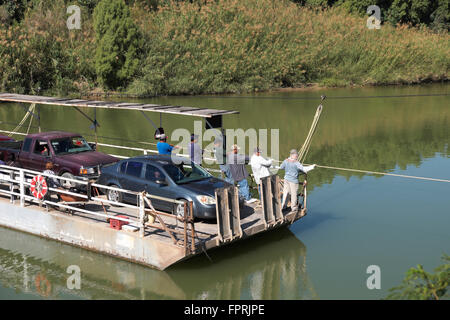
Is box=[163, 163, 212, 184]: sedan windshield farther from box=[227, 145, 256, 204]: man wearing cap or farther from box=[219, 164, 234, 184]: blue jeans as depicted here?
box=[219, 164, 234, 184]: blue jeans

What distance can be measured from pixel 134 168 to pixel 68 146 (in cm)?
373

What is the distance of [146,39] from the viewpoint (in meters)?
50.9

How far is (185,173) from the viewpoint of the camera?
15047 millimetres

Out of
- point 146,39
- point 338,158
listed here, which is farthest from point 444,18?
point 338,158

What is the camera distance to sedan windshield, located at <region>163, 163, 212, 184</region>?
14764mm

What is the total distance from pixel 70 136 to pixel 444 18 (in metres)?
73.6

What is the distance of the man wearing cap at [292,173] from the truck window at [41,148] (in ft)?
23.0

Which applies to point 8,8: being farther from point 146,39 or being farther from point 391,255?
point 391,255

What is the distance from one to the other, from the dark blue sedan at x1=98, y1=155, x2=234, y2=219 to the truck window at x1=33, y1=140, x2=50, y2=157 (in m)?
2.75

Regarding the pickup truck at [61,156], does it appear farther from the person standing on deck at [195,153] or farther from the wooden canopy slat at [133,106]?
the person standing on deck at [195,153]

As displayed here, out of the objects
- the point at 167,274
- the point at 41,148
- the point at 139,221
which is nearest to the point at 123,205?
the point at 139,221

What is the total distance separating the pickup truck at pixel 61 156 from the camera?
17266 mm

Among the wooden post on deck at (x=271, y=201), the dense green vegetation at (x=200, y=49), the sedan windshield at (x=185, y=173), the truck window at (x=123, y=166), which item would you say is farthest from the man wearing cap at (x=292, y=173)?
the dense green vegetation at (x=200, y=49)

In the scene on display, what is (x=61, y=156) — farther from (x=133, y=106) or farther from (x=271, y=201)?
(x=271, y=201)
